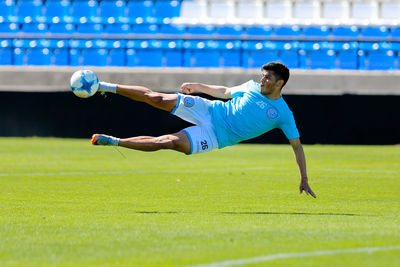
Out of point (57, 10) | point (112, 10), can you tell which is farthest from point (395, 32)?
point (57, 10)

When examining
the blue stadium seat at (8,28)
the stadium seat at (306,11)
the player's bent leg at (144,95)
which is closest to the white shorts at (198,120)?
the player's bent leg at (144,95)

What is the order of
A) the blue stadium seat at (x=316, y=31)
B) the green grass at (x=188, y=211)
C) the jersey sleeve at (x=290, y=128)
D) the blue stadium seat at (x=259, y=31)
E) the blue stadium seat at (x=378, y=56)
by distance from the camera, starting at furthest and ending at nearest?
the blue stadium seat at (x=259, y=31), the blue stadium seat at (x=316, y=31), the blue stadium seat at (x=378, y=56), the jersey sleeve at (x=290, y=128), the green grass at (x=188, y=211)

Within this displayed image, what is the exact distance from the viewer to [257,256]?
236 inches

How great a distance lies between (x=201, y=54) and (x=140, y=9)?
612 centimetres

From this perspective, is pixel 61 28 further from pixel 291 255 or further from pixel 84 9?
pixel 291 255

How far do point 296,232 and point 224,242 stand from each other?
3.46 feet

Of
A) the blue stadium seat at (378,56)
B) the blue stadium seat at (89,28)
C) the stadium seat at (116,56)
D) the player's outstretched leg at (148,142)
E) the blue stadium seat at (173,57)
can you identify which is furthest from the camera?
the blue stadium seat at (89,28)

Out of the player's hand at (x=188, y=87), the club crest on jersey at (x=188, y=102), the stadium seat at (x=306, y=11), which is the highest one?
the player's hand at (x=188, y=87)

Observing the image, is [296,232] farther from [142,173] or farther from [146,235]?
[142,173]

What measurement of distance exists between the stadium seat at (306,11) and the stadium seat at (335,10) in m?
0.34

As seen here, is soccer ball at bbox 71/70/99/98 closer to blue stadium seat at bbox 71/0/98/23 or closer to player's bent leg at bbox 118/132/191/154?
player's bent leg at bbox 118/132/191/154

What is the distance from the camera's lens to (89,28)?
35219mm

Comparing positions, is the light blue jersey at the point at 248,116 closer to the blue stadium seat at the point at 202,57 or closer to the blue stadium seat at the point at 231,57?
the blue stadium seat at the point at 202,57

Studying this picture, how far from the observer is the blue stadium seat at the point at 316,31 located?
34.2 metres
